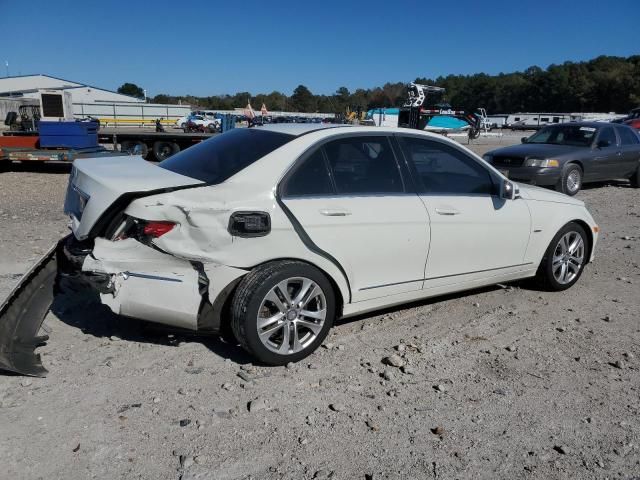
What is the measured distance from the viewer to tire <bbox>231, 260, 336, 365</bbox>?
3521mm

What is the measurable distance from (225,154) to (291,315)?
133 centimetres

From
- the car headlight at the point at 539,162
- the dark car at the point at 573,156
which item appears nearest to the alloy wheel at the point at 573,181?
the dark car at the point at 573,156

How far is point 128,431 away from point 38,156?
1324 cm

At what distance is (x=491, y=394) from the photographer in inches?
136

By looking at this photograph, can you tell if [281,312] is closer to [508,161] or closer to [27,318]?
[27,318]

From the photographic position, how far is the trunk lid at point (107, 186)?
346 cm

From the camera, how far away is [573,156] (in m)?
11.5

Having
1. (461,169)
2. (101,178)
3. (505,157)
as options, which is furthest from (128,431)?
(505,157)

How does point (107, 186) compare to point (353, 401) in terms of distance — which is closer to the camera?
point (353, 401)

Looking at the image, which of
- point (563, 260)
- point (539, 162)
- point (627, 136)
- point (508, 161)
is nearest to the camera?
point (563, 260)

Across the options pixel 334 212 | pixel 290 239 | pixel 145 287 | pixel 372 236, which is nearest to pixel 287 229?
pixel 290 239

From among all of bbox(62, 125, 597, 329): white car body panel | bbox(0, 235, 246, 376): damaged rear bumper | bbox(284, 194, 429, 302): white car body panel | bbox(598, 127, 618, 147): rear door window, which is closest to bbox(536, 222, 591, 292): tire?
bbox(62, 125, 597, 329): white car body panel

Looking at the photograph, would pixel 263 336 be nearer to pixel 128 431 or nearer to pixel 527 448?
pixel 128 431

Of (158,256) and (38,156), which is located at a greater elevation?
(158,256)
